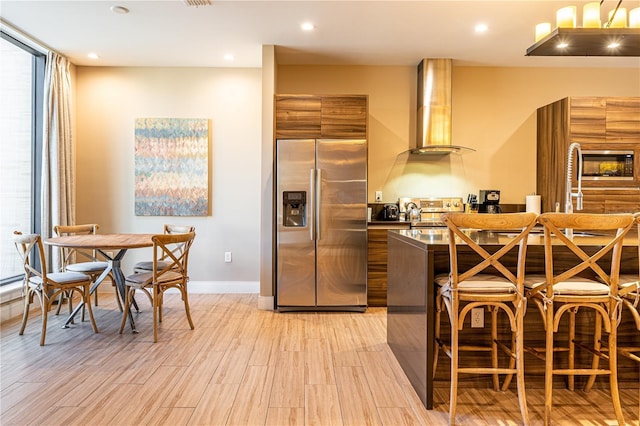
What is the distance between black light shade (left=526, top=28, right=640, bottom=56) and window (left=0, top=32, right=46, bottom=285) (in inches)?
187

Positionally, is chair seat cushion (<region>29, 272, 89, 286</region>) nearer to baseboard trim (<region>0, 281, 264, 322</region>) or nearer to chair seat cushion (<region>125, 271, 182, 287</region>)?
chair seat cushion (<region>125, 271, 182, 287</region>)

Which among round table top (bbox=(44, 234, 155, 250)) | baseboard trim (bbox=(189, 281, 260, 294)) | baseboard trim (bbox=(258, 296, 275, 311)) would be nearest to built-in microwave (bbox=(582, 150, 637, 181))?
baseboard trim (bbox=(258, 296, 275, 311))

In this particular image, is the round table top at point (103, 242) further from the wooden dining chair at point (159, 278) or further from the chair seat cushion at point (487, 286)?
the chair seat cushion at point (487, 286)

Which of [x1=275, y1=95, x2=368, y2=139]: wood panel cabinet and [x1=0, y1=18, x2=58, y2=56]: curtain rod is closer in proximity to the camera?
[x1=0, y1=18, x2=58, y2=56]: curtain rod

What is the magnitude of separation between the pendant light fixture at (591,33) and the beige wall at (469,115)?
91.0 inches

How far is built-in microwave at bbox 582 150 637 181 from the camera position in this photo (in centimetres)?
428

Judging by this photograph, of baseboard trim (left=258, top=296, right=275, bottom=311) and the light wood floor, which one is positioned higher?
baseboard trim (left=258, top=296, right=275, bottom=311)

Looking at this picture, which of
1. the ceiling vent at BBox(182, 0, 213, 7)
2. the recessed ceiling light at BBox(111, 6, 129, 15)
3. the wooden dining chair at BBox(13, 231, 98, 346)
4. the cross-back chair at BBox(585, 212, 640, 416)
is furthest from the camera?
the recessed ceiling light at BBox(111, 6, 129, 15)

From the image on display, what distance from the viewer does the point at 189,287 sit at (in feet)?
16.1

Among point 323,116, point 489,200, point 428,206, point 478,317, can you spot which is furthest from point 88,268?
point 489,200

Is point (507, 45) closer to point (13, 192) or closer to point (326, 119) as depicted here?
point (326, 119)

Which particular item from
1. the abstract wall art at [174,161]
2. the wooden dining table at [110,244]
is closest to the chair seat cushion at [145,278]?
the wooden dining table at [110,244]

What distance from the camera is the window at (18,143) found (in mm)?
3910

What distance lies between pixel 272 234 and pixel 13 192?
8.78 feet
